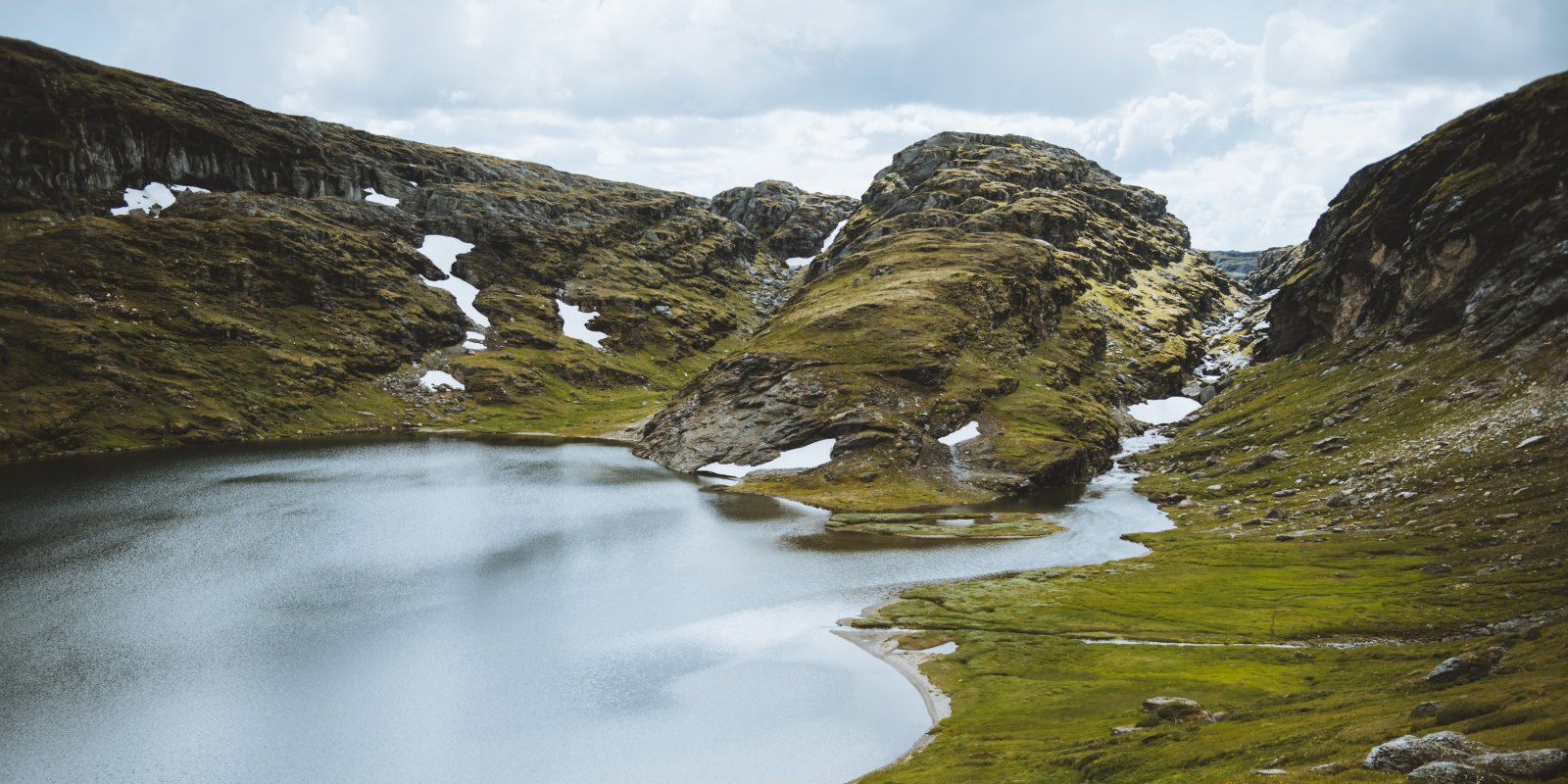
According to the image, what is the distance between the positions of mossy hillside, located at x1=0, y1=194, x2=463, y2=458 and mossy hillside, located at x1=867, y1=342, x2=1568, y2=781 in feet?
457

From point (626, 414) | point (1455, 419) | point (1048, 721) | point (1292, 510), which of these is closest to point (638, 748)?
point (1048, 721)

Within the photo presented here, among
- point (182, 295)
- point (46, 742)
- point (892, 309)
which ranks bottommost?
point (46, 742)

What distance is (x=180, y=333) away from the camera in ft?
519

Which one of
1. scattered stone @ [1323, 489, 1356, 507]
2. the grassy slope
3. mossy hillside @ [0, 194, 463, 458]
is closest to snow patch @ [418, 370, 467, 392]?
mossy hillside @ [0, 194, 463, 458]

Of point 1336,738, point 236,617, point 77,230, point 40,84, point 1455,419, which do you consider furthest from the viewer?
point 40,84

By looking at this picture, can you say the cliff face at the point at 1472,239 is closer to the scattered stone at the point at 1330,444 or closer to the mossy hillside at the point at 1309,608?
the mossy hillside at the point at 1309,608

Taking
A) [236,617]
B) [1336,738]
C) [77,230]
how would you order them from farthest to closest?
[77,230], [236,617], [1336,738]

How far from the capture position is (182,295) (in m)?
166

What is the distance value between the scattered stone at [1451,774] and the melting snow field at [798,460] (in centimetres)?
10761

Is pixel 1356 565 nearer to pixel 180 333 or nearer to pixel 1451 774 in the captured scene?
pixel 1451 774

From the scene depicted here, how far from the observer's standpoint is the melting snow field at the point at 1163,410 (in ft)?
559

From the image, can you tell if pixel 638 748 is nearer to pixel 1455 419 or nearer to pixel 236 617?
pixel 236 617

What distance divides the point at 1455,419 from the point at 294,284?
21971 cm

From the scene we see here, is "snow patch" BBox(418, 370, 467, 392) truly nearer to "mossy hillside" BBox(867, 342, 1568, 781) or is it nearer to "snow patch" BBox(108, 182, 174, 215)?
"snow patch" BBox(108, 182, 174, 215)
